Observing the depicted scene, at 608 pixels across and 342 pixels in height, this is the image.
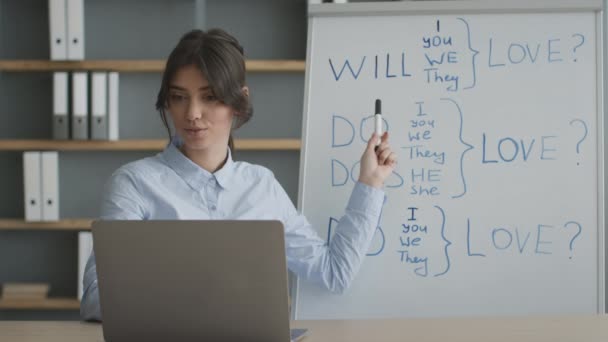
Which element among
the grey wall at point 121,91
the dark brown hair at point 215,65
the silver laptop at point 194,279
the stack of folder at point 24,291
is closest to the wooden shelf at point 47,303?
the stack of folder at point 24,291

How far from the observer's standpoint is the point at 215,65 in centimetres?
173

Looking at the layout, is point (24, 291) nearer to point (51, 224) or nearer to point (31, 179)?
point (51, 224)

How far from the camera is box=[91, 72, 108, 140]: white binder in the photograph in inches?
130

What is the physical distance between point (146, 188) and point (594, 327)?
3.07ft

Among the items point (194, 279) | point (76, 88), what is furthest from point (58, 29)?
point (194, 279)

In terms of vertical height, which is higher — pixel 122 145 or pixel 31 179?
pixel 122 145

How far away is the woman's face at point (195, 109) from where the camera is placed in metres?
1.73

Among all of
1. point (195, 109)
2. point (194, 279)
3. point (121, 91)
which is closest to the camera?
point (194, 279)

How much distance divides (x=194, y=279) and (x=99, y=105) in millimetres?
2208

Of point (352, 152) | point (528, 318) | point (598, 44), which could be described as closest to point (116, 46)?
point (352, 152)

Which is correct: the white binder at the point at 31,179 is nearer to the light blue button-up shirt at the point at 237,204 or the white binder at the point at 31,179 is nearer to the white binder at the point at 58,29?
the white binder at the point at 58,29

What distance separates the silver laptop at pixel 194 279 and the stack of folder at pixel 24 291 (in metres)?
2.32

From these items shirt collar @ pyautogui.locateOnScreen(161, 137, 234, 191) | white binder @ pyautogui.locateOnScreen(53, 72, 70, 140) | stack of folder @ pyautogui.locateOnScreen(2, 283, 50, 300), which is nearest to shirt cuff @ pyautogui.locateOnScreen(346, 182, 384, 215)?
shirt collar @ pyautogui.locateOnScreen(161, 137, 234, 191)

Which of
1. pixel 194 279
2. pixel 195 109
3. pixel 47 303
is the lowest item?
pixel 47 303
